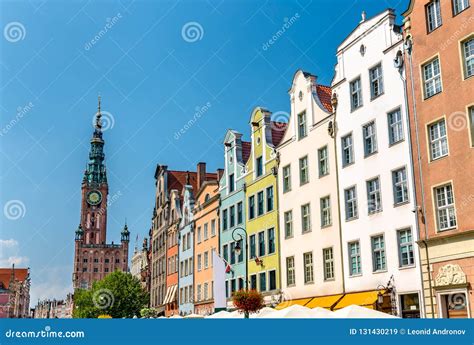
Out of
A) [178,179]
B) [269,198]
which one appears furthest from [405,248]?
[178,179]

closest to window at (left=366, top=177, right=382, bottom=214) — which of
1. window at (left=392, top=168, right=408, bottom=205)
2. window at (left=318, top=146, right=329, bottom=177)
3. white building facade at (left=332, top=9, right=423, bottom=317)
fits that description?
white building facade at (left=332, top=9, right=423, bottom=317)

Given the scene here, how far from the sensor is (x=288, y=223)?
36.2m

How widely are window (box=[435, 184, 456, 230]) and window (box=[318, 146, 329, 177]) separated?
8.74 meters

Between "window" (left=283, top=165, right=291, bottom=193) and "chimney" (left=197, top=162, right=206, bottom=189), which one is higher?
"chimney" (left=197, top=162, right=206, bottom=189)

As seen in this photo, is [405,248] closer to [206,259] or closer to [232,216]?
[232,216]

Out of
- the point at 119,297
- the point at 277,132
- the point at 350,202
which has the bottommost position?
the point at 119,297

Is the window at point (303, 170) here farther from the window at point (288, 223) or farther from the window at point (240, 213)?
the window at point (240, 213)

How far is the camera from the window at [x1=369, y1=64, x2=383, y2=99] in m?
28.4

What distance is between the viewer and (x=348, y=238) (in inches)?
1171

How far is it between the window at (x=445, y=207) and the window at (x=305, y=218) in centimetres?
1055

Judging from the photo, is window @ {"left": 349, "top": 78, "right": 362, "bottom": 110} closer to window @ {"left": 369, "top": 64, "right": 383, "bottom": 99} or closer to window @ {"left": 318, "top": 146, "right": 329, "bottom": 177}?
window @ {"left": 369, "top": 64, "right": 383, "bottom": 99}

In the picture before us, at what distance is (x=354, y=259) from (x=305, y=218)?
5487 mm
